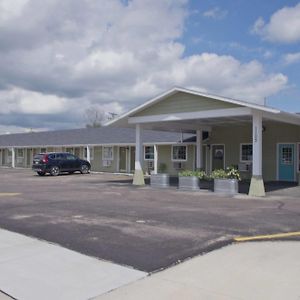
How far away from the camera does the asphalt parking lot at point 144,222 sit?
7578mm

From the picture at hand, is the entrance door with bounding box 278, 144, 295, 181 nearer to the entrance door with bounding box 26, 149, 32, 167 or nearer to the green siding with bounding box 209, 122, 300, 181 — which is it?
the green siding with bounding box 209, 122, 300, 181

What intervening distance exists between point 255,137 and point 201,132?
8.09 meters

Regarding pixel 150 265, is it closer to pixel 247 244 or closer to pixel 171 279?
pixel 171 279

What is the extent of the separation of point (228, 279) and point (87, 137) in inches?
1337

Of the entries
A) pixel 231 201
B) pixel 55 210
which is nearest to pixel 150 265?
pixel 55 210

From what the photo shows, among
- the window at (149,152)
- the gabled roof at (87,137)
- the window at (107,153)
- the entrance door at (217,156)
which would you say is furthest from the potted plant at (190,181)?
the window at (107,153)

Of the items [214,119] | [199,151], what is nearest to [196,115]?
[214,119]

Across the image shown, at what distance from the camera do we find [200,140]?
80.8 feet

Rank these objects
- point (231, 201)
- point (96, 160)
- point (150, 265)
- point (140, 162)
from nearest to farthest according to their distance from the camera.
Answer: point (150, 265)
point (231, 201)
point (140, 162)
point (96, 160)

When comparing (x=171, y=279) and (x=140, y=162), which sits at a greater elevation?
(x=140, y=162)

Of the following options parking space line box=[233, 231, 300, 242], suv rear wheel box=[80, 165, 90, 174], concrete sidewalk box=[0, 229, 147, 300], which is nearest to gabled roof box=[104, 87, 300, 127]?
parking space line box=[233, 231, 300, 242]

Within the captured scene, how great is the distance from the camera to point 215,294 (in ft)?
17.7

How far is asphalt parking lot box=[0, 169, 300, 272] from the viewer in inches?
298

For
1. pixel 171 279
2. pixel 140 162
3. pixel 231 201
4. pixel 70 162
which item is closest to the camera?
pixel 171 279
